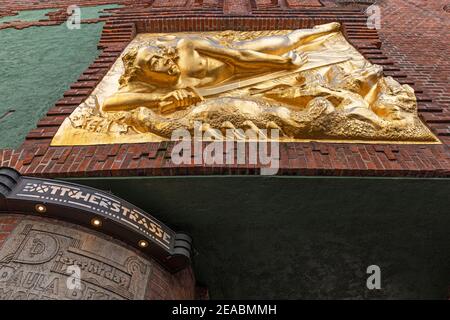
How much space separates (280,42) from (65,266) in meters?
3.27

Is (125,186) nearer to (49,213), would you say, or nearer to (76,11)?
(49,213)

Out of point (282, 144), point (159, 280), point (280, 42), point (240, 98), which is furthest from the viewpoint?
point (280, 42)

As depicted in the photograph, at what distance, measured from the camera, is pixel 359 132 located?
2846 millimetres

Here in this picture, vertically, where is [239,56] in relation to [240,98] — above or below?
above

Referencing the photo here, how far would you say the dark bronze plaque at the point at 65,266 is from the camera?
2.18m

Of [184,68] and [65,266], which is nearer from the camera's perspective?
[65,266]

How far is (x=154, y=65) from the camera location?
313cm

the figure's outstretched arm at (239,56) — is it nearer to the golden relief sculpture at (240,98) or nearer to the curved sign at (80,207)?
the golden relief sculpture at (240,98)

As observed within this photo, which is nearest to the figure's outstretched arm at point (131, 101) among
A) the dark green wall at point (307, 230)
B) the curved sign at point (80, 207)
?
the dark green wall at point (307, 230)
